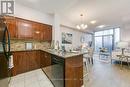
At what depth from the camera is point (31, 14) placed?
4203 millimetres

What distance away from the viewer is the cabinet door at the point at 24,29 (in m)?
3.57

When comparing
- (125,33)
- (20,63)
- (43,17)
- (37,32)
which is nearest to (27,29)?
(37,32)

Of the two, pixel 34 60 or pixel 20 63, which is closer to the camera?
pixel 20 63

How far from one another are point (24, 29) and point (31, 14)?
2.99ft

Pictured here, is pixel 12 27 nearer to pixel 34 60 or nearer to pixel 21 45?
pixel 21 45

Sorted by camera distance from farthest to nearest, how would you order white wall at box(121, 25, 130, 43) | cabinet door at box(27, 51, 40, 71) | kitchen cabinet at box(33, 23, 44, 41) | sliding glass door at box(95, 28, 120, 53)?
1. sliding glass door at box(95, 28, 120, 53)
2. white wall at box(121, 25, 130, 43)
3. kitchen cabinet at box(33, 23, 44, 41)
4. cabinet door at box(27, 51, 40, 71)

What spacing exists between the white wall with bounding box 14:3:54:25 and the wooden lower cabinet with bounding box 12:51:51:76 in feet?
5.30

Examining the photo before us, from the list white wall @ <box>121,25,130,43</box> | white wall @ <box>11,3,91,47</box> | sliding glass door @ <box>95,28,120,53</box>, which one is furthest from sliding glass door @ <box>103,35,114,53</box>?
white wall @ <box>11,3,91,47</box>

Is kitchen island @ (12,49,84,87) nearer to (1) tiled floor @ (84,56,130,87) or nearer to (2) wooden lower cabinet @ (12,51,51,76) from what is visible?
(2) wooden lower cabinet @ (12,51,51,76)

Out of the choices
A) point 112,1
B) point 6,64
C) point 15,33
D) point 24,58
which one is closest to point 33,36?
point 15,33

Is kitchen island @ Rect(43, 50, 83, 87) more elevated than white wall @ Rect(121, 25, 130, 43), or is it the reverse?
white wall @ Rect(121, 25, 130, 43)

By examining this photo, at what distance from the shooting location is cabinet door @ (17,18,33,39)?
3568 mm

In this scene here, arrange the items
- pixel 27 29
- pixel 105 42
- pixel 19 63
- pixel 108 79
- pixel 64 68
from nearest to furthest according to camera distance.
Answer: pixel 64 68, pixel 108 79, pixel 19 63, pixel 27 29, pixel 105 42

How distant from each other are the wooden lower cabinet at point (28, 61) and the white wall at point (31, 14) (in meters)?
1.62
